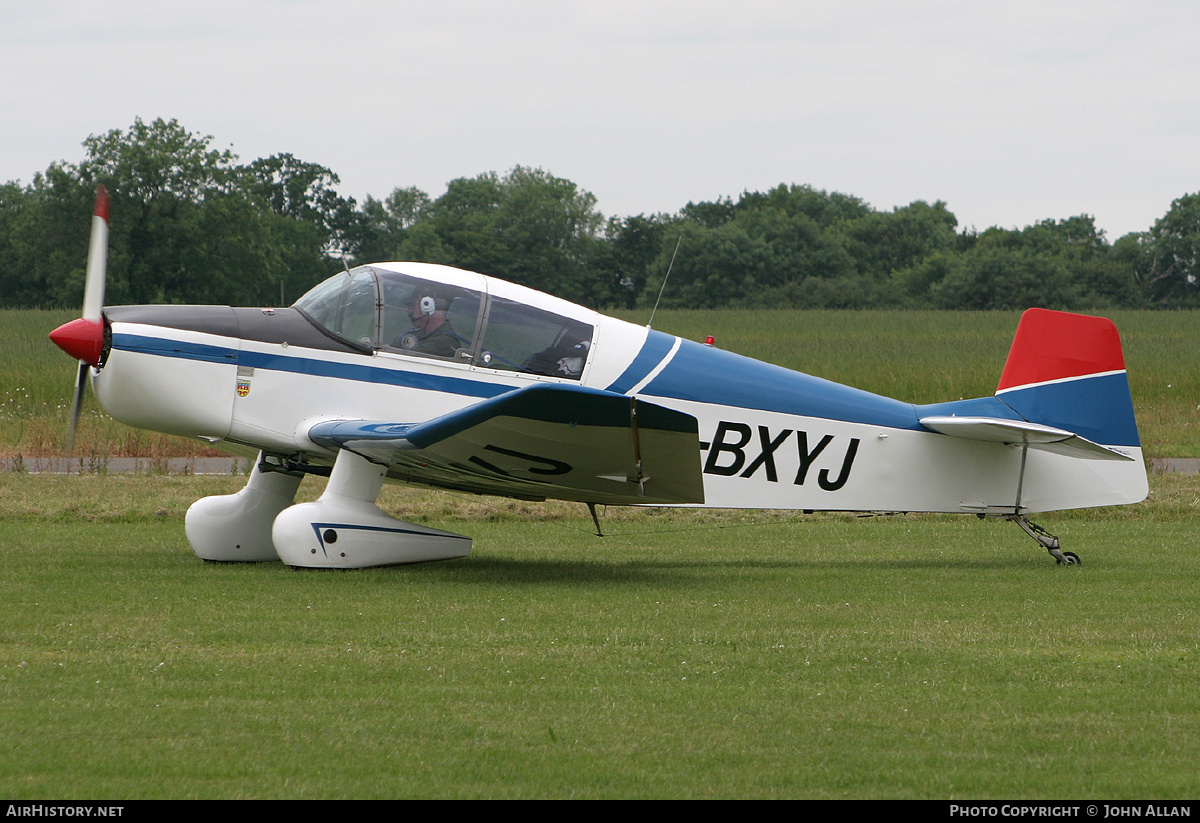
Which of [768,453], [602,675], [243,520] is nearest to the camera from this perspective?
[602,675]

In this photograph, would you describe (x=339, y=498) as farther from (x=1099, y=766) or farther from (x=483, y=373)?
(x=1099, y=766)

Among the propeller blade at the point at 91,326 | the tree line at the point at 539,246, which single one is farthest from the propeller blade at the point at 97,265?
the tree line at the point at 539,246

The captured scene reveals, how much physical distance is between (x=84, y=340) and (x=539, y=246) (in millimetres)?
54830

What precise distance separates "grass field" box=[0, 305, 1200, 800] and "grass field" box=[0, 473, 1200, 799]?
0.06 ft

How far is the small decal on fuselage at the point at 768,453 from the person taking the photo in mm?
8969

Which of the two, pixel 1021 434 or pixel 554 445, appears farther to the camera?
pixel 1021 434

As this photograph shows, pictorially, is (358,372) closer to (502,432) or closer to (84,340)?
(502,432)

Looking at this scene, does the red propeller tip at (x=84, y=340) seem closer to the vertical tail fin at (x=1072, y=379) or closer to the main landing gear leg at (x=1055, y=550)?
the vertical tail fin at (x=1072, y=379)

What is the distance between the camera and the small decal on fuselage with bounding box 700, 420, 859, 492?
353 inches

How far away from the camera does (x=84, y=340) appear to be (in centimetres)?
819

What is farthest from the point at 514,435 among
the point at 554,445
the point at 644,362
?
the point at 644,362

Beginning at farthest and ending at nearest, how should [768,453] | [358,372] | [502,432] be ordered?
1. [768,453]
2. [358,372]
3. [502,432]
